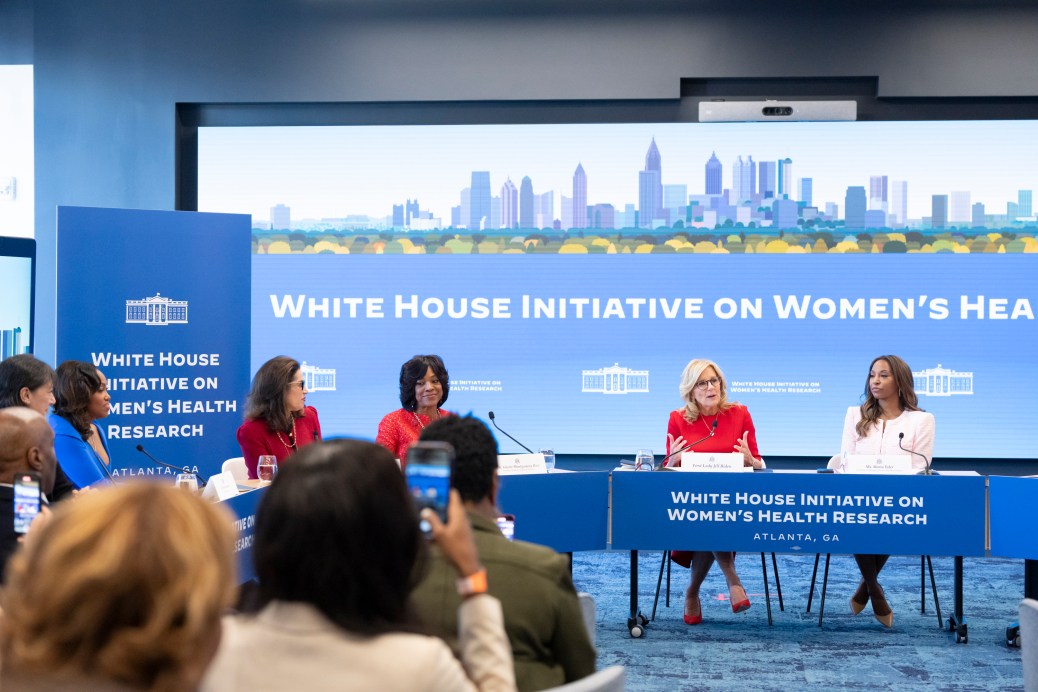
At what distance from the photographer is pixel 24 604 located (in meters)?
1.00

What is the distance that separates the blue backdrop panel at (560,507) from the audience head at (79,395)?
1.69m

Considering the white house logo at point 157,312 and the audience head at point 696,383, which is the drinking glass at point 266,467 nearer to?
the white house logo at point 157,312

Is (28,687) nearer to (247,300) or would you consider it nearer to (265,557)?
(265,557)

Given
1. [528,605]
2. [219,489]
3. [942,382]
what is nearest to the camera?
[528,605]

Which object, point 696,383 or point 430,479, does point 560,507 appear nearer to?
point 696,383

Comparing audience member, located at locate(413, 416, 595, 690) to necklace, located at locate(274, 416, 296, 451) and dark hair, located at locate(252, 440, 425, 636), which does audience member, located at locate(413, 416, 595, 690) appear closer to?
dark hair, located at locate(252, 440, 425, 636)

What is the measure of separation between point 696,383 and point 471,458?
3350mm

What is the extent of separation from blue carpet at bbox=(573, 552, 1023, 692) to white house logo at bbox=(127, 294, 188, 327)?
2643mm

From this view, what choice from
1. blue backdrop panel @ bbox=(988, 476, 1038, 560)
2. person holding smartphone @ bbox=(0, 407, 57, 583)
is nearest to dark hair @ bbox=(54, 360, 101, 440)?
person holding smartphone @ bbox=(0, 407, 57, 583)

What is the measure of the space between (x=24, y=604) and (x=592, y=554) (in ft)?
20.6

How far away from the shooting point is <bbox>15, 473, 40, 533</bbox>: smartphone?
2301mm

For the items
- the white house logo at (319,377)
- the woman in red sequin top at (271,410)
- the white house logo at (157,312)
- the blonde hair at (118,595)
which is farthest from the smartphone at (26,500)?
the white house logo at (319,377)

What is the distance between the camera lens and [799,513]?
4.75 m

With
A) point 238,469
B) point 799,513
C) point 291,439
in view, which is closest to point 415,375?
point 291,439
